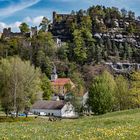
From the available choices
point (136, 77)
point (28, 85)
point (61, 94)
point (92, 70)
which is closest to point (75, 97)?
point (136, 77)

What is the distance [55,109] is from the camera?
127 meters

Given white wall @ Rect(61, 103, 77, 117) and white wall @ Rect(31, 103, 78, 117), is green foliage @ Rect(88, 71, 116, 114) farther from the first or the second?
white wall @ Rect(61, 103, 77, 117)

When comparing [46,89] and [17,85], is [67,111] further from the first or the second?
[17,85]

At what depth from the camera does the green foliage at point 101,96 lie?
91125mm

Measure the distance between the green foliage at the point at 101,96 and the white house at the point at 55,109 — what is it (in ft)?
90.9

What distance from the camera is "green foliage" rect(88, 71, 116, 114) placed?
299 feet

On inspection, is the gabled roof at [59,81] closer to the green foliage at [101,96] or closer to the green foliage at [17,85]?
the green foliage at [101,96]

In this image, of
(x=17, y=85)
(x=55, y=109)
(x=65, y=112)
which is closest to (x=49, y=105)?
(x=55, y=109)

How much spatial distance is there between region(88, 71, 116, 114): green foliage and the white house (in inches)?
1090

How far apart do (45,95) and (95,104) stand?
50.7m

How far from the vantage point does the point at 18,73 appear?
7900 cm

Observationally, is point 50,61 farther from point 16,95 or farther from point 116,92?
point 16,95

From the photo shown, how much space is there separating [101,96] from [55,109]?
37582 millimetres

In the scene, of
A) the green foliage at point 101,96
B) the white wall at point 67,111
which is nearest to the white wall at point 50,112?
the white wall at point 67,111
